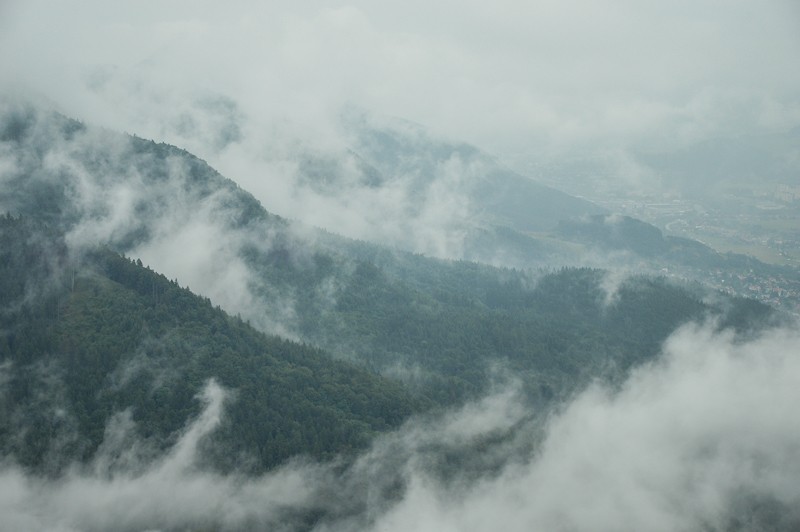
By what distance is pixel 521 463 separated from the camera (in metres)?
156

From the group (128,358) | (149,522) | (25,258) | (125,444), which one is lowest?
(149,522)

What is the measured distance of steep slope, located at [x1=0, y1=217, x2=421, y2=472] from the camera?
132 m

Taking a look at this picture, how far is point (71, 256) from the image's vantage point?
16912cm

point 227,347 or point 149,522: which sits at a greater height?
point 227,347

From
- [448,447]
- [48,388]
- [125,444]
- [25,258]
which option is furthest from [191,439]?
[25,258]

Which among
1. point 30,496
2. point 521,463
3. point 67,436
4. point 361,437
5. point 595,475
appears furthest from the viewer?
point 595,475

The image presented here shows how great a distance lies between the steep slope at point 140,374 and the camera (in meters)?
132

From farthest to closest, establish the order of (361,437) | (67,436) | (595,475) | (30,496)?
(595,475) → (361,437) → (67,436) → (30,496)

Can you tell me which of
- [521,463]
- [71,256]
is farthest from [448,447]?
[71,256]

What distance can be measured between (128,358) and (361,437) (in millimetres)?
54598

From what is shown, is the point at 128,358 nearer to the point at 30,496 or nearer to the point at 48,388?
the point at 48,388

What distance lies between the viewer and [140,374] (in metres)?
144

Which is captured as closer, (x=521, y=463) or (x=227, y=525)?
(x=227, y=525)

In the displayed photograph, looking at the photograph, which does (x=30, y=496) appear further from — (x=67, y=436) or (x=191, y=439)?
(x=191, y=439)
